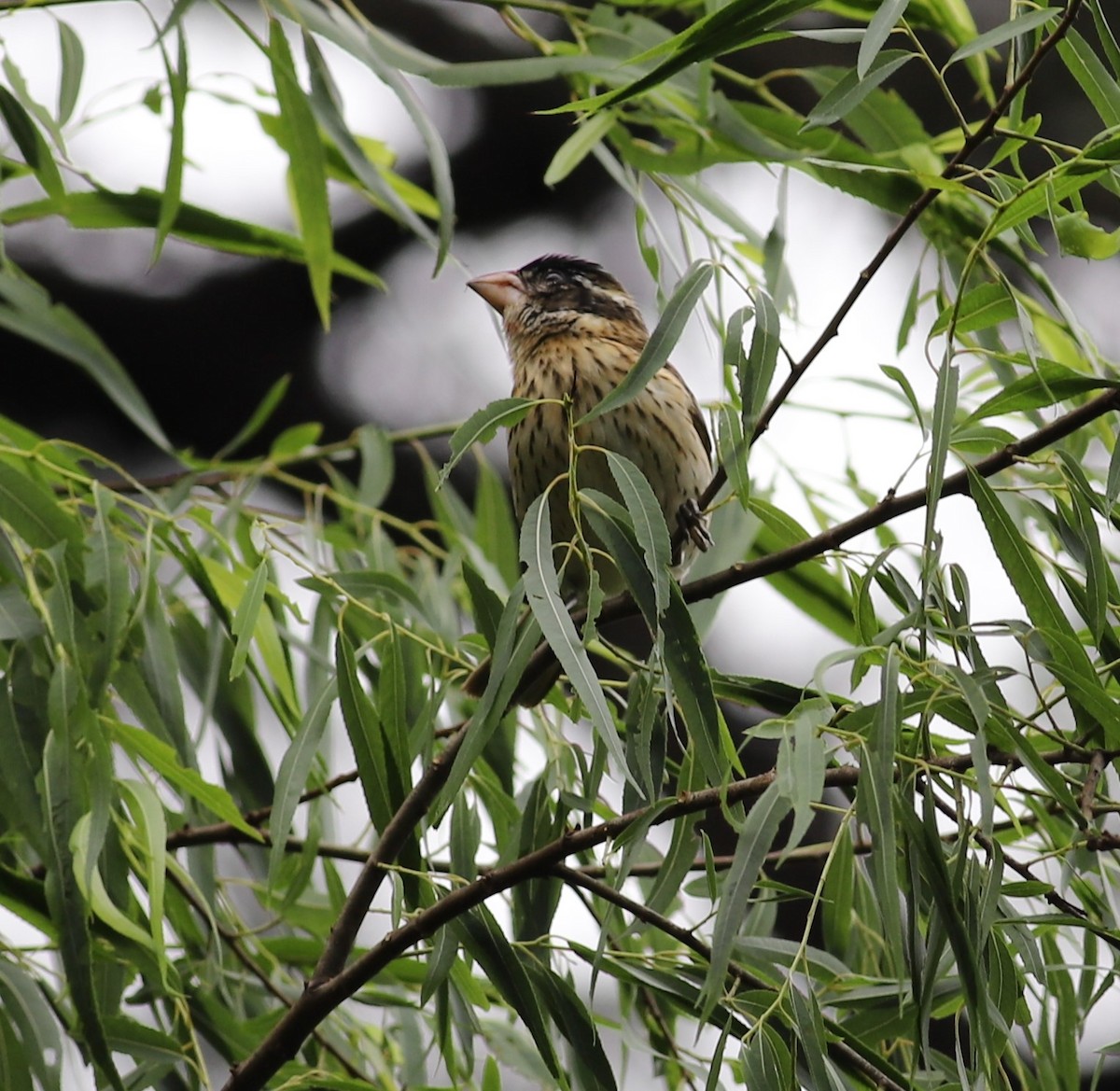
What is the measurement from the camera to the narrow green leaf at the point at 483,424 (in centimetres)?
166

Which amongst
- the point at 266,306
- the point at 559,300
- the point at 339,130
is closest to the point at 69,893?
Answer: the point at 339,130

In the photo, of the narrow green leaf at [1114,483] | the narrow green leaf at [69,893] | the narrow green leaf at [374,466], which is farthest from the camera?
the narrow green leaf at [374,466]

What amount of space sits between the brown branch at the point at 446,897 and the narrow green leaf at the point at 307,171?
1.04 m

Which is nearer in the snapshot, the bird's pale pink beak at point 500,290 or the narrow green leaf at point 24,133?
the narrow green leaf at point 24,133

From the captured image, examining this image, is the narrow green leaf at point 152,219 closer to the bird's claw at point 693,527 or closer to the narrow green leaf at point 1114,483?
the bird's claw at point 693,527

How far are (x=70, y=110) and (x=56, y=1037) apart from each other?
154 centimetres

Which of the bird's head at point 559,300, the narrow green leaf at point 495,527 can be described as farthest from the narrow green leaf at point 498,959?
the bird's head at point 559,300

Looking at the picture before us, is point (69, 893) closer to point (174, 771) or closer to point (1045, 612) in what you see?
point (174, 771)

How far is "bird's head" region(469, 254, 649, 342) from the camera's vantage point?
357 cm

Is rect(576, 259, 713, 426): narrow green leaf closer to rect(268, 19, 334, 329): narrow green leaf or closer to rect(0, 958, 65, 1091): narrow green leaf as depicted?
rect(268, 19, 334, 329): narrow green leaf

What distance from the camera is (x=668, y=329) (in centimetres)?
172

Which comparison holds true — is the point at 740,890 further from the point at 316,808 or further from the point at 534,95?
the point at 534,95

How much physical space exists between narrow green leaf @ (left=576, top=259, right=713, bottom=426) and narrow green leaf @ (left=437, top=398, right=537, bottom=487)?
10 centimetres

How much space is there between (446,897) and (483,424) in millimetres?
558
